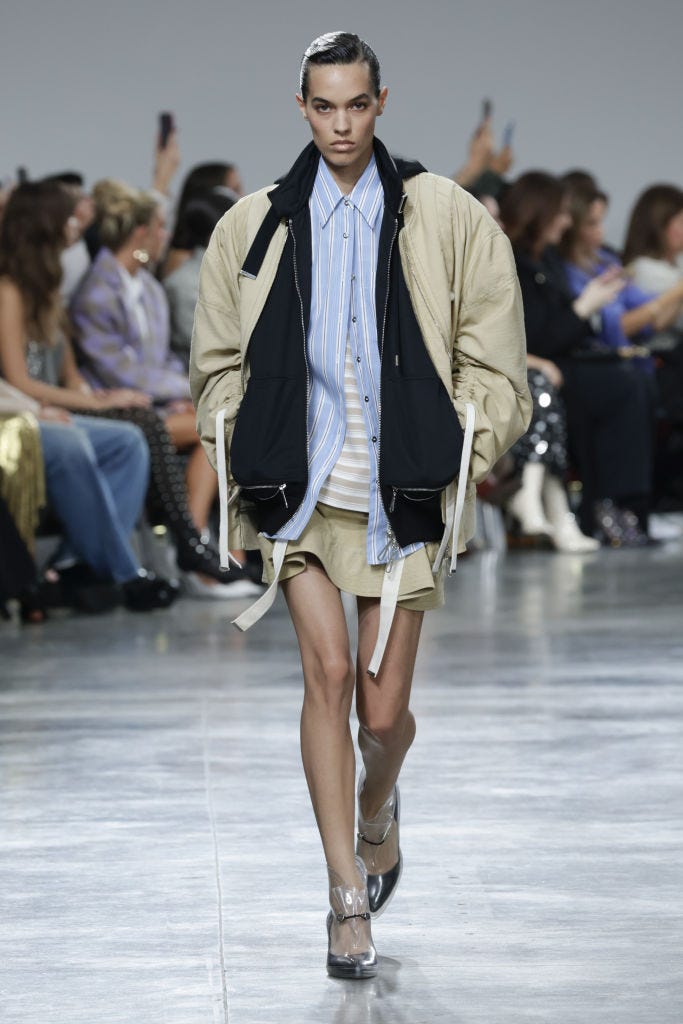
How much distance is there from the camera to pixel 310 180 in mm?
2604

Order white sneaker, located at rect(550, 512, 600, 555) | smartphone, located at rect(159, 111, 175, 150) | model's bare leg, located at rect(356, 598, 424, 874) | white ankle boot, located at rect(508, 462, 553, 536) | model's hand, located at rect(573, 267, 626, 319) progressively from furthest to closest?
smartphone, located at rect(159, 111, 175, 150)
model's hand, located at rect(573, 267, 626, 319)
white sneaker, located at rect(550, 512, 600, 555)
white ankle boot, located at rect(508, 462, 553, 536)
model's bare leg, located at rect(356, 598, 424, 874)

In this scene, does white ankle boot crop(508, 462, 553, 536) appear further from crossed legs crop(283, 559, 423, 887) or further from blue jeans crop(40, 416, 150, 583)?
crossed legs crop(283, 559, 423, 887)

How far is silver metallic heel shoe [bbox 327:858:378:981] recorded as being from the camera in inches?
96.2

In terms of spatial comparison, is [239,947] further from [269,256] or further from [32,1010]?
[269,256]

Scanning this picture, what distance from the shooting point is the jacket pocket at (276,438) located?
2.53m

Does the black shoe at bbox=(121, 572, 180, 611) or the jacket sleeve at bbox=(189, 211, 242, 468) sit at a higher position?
the jacket sleeve at bbox=(189, 211, 242, 468)

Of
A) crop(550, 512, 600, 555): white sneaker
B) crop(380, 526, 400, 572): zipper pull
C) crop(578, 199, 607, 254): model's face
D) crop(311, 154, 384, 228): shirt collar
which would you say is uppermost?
crop(311, 154, 384, 228): shirt collar

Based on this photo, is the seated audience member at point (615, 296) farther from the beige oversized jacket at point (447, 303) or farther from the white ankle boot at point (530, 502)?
the beige oversized jacket at point (447, 303)

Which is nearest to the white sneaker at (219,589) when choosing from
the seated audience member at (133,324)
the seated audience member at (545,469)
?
the seated audience member at (133,324)

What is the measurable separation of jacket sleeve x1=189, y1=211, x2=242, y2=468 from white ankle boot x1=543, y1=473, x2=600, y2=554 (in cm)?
544

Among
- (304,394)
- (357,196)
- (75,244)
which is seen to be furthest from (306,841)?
(75,244)

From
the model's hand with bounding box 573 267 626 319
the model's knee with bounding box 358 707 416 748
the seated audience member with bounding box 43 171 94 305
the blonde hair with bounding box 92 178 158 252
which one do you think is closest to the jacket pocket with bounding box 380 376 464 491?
the model's knee with bounding box 358 707 416 748

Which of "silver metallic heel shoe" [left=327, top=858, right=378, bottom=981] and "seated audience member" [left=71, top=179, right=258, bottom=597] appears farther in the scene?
"seated audience member" [left=71, top=179, right=258, bottom=597]

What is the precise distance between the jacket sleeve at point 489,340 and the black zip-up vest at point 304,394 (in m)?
0.05
